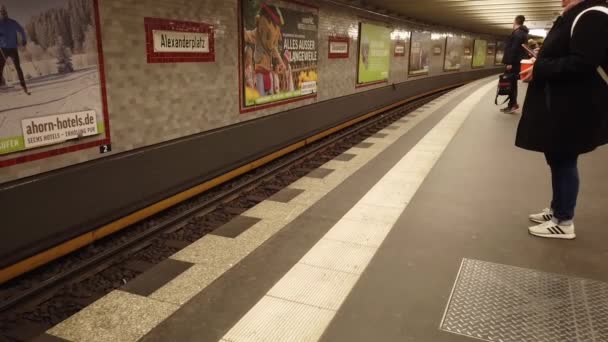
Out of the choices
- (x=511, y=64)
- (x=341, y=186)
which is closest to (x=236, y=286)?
(x=341, y=186)

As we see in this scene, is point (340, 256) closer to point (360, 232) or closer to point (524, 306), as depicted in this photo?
point (360, 232)

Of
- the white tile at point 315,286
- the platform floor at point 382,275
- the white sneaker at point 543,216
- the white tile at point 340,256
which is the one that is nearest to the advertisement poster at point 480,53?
the platform floor at point 382,275

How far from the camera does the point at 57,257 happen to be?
Result: 3312 mm

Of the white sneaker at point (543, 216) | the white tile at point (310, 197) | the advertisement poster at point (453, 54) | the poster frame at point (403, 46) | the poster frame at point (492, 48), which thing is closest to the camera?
the white sneaker at point (543, 216)

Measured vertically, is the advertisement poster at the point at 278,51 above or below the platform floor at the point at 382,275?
above

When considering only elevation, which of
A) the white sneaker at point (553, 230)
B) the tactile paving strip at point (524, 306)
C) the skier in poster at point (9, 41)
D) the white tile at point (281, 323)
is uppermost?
the skier in poster at point (9, 41)

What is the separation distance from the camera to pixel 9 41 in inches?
115

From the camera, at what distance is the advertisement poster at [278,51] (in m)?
5.91

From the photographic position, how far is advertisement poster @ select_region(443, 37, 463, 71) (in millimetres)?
19328

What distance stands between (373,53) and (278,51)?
525cm

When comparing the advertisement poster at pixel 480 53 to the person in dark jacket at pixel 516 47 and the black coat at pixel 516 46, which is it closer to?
the person in dark jacket at pixel 516 47

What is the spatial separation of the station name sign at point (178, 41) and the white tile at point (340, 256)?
2460mm

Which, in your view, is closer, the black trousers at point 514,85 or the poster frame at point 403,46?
the black trousers at point 514,85

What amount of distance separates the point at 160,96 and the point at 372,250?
8.70 feet
